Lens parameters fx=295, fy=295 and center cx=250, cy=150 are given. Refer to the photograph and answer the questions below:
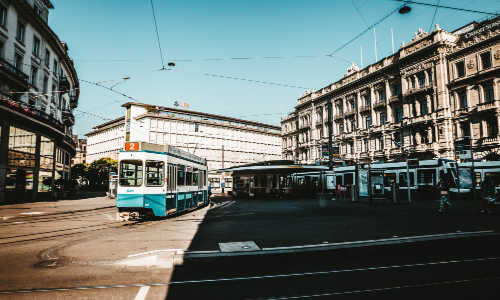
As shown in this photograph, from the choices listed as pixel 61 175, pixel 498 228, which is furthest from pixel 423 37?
pixel 61 175

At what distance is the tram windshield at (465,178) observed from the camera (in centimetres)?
2444

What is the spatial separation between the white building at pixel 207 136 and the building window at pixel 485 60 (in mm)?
50200

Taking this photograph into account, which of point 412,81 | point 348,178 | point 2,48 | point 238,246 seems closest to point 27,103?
point 2,48

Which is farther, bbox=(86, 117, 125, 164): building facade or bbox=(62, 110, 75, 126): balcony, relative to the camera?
bbox=(86, 117, 125, 164): building facade

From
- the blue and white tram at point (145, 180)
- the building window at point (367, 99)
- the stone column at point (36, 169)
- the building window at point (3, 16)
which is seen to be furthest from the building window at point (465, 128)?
the building window at point (3, 16)

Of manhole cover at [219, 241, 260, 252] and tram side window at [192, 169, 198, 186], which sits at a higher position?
tram side window at [192, 169, 198, 186]

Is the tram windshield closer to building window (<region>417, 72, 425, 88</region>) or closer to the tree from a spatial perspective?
building window (<region>417, 72, 425, 88</region>)

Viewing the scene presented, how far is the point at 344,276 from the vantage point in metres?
5.20

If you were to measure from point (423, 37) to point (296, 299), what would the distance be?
145 feet

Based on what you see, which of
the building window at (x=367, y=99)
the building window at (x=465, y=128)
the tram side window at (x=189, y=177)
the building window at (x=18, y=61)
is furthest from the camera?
the building window at (x=367, y=99)

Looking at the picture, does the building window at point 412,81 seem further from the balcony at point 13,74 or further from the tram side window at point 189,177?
the balcony at point 13,74

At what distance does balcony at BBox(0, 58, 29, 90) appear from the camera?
22.0 metres

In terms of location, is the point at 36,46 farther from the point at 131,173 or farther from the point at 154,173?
the point at 154,173

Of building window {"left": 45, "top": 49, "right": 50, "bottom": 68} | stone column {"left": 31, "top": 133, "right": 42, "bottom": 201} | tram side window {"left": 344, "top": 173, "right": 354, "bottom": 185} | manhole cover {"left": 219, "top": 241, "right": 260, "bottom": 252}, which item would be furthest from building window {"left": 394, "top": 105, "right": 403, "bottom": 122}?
building window {"left": 45, "top": 49, "right": 50, "bottom": 68}
